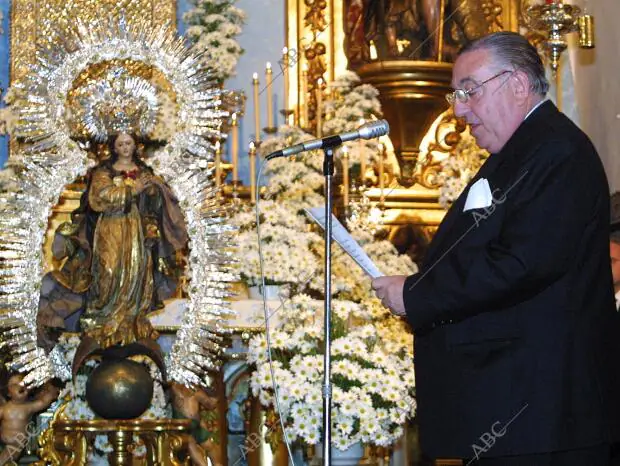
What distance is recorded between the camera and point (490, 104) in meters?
3.05

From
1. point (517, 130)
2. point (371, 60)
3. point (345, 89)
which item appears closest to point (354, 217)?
point (345, 89)

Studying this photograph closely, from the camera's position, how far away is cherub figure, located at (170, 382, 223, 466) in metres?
5.05

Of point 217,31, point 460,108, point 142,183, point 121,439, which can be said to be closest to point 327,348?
point 460,108

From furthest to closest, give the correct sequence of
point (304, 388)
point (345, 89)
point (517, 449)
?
point (345, 89), point (304, 388), point (517, 449)

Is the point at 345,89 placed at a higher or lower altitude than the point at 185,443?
higher

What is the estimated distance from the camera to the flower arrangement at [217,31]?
6465 millimetres

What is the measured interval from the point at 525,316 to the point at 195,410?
102 inches

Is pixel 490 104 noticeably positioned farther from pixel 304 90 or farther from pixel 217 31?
pixel 304 90

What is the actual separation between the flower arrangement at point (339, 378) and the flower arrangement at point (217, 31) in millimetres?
2150

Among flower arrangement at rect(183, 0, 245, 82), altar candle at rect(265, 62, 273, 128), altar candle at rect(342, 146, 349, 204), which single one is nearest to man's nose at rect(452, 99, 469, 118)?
altar candle at rect(342, 146, 349, 204)

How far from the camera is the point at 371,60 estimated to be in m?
6.80

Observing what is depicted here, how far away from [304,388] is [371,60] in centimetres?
295

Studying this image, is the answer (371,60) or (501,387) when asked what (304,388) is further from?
(371,60)

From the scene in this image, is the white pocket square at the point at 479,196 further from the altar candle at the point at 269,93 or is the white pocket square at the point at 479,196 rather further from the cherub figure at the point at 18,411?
the altar candle at the point at 269,93
